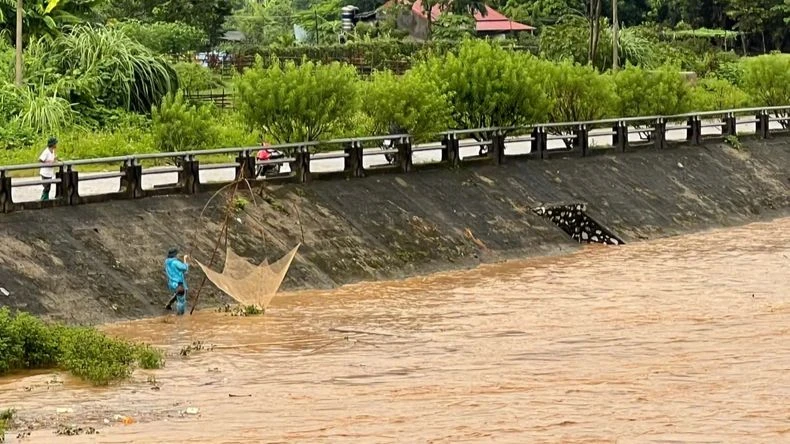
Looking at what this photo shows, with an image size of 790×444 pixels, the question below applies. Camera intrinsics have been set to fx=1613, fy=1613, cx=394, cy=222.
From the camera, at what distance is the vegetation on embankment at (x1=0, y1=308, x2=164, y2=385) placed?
75.2ft

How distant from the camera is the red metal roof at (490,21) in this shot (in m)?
92.6

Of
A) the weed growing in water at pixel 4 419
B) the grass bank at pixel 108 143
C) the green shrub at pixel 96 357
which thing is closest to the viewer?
the weed growing in water at pixel 4 419

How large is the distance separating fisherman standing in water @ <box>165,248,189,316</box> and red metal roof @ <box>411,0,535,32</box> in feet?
211

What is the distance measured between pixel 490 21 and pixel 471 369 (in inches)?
2800

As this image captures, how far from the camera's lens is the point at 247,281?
2830 cm

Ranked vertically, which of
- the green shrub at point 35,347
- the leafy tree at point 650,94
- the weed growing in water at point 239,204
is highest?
the green shrub at point 35,347

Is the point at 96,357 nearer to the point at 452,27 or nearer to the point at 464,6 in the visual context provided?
the point at 452,27

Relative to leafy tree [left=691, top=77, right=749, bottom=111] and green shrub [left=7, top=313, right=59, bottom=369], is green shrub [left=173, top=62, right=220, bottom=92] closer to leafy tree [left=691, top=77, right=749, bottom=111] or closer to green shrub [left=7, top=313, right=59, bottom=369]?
leafy tree [left=691, top=77, right=749, bottom=111]

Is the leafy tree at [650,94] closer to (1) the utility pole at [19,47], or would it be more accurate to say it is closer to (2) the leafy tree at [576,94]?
(2) the leafy tree at [576,94]

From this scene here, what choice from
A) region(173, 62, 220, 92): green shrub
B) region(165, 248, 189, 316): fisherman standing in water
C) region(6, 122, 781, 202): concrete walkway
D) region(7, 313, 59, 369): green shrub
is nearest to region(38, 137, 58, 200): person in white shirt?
region(6, 122, 781, 202): concrete walkway

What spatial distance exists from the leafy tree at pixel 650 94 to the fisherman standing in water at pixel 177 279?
2327 cm

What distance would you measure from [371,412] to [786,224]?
2551 cm

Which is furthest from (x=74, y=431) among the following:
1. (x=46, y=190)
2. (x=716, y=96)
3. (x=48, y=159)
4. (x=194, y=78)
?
(x=716, y=96)

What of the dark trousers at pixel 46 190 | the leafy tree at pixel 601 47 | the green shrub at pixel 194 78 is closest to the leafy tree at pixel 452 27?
the leafy tree at pixel 601 47
